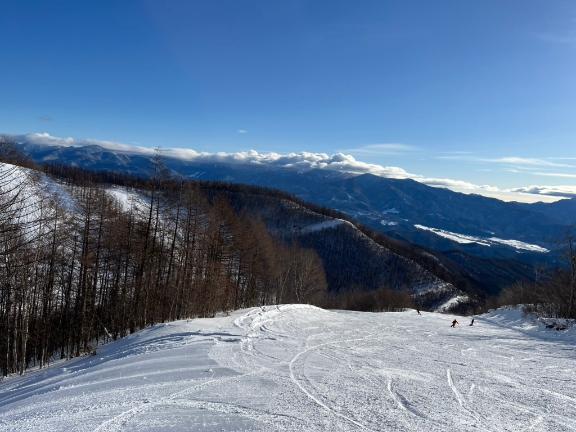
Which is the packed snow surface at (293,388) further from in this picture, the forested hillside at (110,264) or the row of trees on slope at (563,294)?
the row of trees on slope at (563,294)

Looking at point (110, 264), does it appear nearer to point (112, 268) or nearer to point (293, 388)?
point (112, 268)

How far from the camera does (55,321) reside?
42031 millimetres

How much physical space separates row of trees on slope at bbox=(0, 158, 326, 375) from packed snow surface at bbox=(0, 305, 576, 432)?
13871 mm

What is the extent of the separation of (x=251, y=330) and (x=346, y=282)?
15800 cm

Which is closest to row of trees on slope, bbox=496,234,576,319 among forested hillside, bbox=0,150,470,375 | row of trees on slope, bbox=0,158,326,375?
row of trees on slope, bbox=0,158,326,375

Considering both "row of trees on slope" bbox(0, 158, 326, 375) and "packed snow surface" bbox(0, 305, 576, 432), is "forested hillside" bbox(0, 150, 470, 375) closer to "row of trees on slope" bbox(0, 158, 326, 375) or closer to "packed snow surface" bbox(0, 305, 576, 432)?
"row of trees on slope" bbox(0, 158, 326, 375)

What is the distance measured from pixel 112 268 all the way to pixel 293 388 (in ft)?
112

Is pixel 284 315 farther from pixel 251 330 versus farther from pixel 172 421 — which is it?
pixel 172 421

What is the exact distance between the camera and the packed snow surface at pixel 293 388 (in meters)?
9.27

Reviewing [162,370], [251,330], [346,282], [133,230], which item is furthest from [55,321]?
[346,282]

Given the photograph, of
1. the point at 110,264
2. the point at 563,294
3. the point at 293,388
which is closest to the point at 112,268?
the point at 110,264

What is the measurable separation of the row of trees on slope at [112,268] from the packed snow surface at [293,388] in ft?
45.5

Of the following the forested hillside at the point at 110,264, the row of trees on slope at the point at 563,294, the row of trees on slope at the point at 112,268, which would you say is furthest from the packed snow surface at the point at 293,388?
the row of trees on slope at the point at 563,294

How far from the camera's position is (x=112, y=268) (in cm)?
4062
